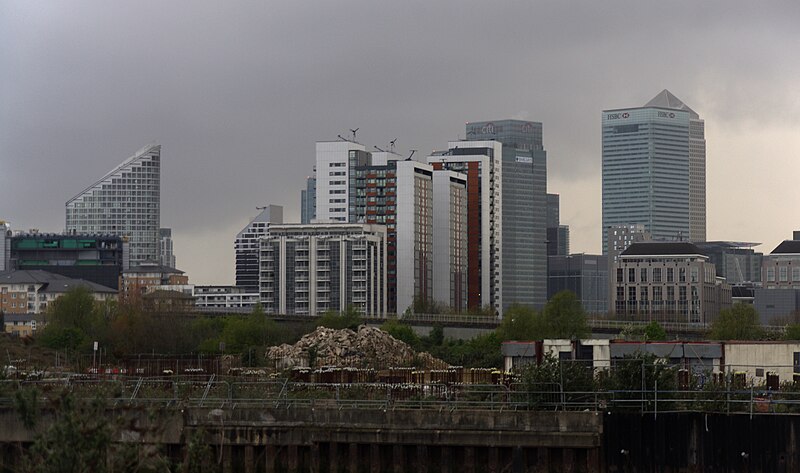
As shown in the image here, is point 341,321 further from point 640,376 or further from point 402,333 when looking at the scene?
point 640,376

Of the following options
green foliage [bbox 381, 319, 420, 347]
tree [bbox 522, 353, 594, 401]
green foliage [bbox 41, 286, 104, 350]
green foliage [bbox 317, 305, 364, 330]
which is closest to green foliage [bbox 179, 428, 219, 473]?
tree [bbox 522, 353, 594, 401]

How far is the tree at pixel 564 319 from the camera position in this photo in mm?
170750

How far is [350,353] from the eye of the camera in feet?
397

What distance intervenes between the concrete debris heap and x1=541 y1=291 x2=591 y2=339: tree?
4322 cm

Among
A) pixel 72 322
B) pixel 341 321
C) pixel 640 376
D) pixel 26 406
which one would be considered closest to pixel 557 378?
pixel 640 376

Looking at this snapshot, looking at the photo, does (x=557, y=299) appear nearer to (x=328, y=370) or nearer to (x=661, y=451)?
(x=328, y=370)

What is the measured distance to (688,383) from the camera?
6638 centimetres

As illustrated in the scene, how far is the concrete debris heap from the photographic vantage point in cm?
11269

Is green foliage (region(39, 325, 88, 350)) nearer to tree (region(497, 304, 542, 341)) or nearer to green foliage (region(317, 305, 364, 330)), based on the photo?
green foliage (region(317, 305, 364, 330))

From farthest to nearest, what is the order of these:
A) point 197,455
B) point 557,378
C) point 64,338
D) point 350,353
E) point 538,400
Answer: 1. point 64,338
2. point 350,353
3. point 557,378
4. point 538,400
5. point 197,455

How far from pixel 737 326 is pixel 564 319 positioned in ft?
65.3

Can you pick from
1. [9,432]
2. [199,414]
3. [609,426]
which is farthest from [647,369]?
[9,432]

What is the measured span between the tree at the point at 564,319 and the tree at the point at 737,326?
50.3 feet

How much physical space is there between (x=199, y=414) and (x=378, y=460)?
24.8ft
